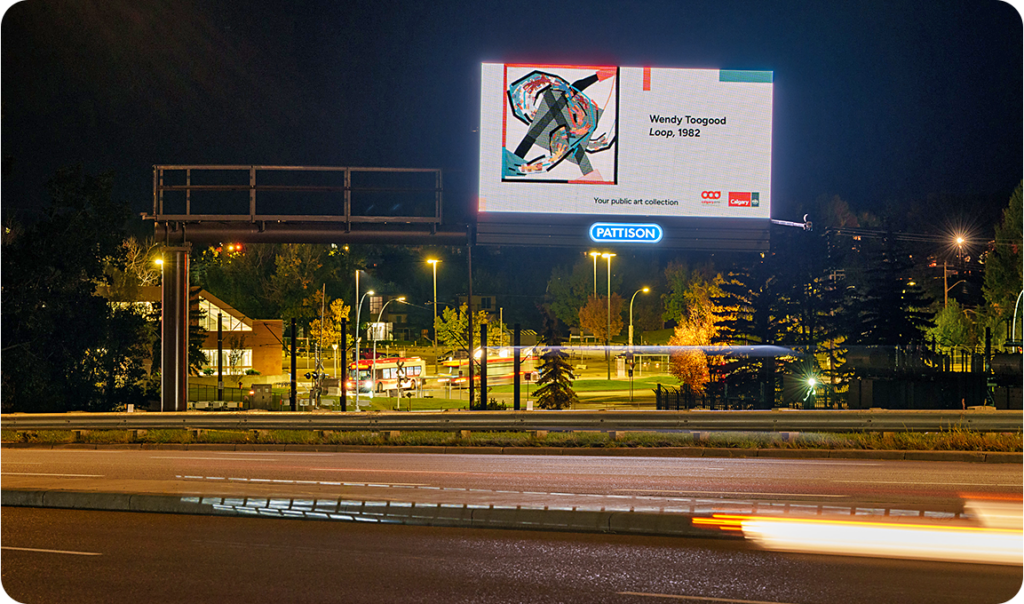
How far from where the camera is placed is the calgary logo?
21391 millimetres

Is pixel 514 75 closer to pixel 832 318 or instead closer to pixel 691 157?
pixel 691 157

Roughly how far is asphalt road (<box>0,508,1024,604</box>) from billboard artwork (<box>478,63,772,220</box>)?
12976mm

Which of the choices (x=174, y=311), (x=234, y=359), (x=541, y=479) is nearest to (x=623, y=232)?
(x=541, y=479)

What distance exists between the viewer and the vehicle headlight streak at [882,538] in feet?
26.1

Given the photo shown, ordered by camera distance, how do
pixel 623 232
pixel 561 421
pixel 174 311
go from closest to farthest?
pixel 561 421 → pixel 623 232 → pixel 174 311

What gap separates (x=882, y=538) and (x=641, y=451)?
1048 centimetres

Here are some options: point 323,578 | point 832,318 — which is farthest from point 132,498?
point 832,318

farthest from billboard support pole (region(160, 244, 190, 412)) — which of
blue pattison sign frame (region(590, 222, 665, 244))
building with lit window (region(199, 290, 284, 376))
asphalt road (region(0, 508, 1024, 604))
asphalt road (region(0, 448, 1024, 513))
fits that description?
building with lit window (region(199, 290, 284, 376))

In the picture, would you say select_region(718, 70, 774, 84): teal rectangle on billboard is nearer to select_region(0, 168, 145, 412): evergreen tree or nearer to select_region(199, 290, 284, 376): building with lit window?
select_region(0, 168, 145, 412): evergreen tree

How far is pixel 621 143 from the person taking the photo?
70.4ft

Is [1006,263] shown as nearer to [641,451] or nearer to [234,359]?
[641,451]

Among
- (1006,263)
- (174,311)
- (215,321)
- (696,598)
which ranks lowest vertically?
(696,598)

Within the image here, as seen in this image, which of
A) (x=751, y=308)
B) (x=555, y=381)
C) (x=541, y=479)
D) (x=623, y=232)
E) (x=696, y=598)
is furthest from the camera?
(x=751, y=308)

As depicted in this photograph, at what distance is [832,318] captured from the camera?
4816cm
